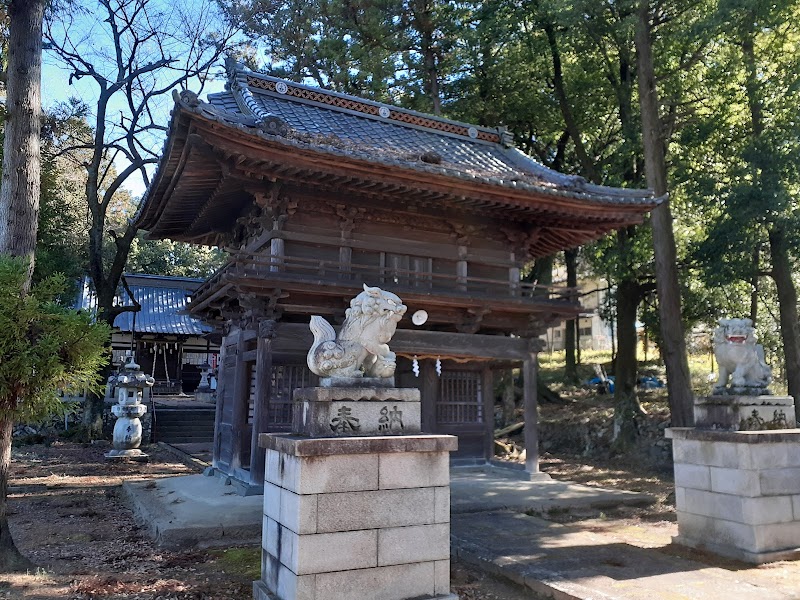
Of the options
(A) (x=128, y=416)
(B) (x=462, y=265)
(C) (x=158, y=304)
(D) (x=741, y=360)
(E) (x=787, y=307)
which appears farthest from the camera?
(C) (x=158, y=304)

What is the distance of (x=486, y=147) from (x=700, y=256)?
20.6ft

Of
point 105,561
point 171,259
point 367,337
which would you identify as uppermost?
point 171,259

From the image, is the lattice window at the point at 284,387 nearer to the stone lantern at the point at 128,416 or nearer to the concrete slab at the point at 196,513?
the concrete slab at the point at 196,513

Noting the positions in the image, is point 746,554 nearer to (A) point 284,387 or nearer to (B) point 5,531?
(A) point 284,387

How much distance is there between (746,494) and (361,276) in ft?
22.2

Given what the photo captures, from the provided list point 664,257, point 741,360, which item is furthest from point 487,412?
point 741,360

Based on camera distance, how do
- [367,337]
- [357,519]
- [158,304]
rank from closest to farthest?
[357,519], [367,337], [158,304]

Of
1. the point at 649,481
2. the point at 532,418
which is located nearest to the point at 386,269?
the point at 532,418

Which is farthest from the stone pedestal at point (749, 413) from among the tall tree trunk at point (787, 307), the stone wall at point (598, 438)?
the stone wall at point (598, 438)

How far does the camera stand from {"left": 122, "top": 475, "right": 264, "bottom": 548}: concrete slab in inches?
298

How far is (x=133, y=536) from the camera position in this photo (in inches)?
326

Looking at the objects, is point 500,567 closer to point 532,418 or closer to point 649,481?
point 532,418

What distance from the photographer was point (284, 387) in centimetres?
1098

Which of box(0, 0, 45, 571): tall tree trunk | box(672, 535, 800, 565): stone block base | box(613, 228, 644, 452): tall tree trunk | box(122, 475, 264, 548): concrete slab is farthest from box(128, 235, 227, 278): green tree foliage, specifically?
box(672, 535, 800, 565): stone block base
